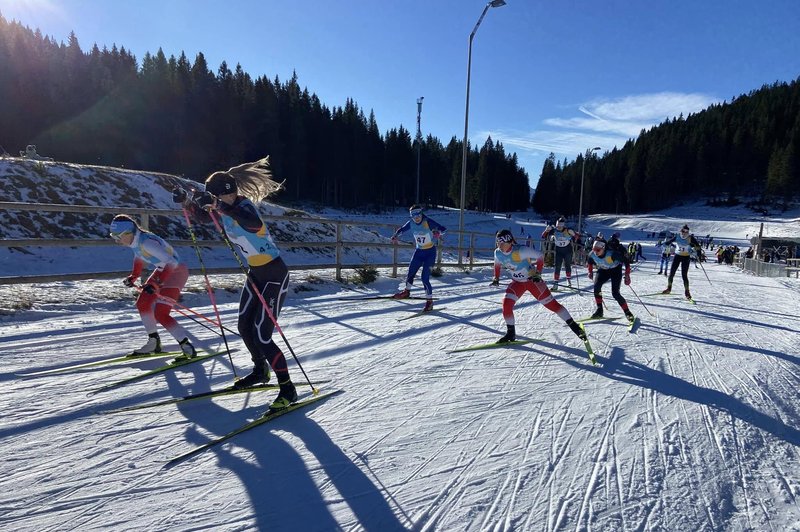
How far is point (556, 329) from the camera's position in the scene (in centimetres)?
701

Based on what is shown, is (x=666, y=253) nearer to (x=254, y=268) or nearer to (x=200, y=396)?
(x=254, y=268)

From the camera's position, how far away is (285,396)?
3615 millimetres

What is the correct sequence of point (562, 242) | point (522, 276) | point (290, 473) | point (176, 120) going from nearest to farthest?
point (290, 473) → point (522, 276) → point (562, 242) → point (176, 120)

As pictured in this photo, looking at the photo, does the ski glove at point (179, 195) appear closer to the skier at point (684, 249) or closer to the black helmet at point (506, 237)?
the black helmet at point (506, 237)

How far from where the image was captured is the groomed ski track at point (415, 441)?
2.35 metres

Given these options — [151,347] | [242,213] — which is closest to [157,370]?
[151,347]

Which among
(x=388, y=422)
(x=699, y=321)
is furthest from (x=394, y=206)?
(x=388, y=422)

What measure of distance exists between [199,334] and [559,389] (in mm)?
4546

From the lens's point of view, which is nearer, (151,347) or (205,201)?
(205,201)

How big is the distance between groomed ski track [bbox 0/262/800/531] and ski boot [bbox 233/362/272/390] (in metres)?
0.15

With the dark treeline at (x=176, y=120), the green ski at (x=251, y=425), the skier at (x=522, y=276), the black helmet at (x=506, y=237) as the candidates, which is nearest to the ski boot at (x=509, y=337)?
the skier at (x=522, y=276)

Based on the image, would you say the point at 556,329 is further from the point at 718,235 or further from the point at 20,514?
the point at 718,235

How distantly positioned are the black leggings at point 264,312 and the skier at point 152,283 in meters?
1.53

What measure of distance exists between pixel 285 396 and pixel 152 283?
2.35m
